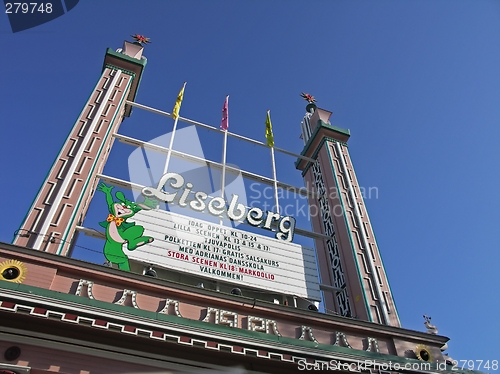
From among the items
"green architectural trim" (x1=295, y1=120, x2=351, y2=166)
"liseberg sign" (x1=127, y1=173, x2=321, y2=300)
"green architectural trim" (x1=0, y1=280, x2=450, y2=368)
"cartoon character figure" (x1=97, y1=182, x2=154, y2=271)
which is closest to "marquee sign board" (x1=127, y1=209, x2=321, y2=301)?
"liseberg sign" (x1=127, y1=173, x2=321, y2=300)

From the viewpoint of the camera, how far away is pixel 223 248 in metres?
14.5

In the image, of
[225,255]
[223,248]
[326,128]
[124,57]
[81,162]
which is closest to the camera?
[81,162]

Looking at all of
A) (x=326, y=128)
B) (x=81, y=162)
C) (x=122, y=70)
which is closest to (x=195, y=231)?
(x=81, y=162)

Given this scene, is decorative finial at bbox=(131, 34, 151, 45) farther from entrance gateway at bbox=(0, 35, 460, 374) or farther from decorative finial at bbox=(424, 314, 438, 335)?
decorative finial at bbox=(424, 314, 438, 335)

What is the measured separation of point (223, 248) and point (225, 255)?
0.29 meters

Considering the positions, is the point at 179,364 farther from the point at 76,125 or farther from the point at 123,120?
the point at 123,120

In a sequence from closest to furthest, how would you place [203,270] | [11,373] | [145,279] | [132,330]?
[11,373] < [132,330] < [145,279] < [203,270]

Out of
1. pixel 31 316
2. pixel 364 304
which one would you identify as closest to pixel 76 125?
pixel 31 316

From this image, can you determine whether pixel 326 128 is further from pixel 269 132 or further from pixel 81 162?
pixel 81 162

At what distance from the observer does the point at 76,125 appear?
14969mm

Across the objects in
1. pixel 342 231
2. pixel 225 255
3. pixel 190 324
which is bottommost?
pixel 190 324

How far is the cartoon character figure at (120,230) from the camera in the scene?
12273mm

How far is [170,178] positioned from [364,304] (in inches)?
330

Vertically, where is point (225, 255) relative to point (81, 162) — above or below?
below
